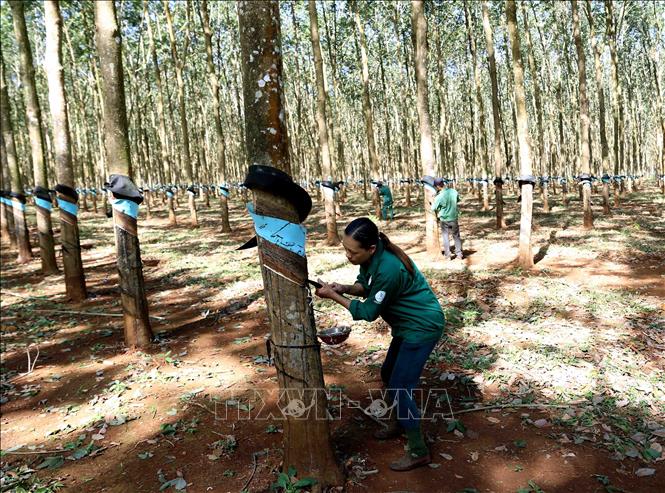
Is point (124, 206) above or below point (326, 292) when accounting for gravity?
above

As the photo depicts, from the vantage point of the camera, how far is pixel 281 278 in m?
2.72

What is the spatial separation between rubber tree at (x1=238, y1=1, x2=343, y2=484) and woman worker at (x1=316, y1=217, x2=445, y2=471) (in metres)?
0.28

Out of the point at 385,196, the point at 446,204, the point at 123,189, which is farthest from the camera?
the point at 385,196

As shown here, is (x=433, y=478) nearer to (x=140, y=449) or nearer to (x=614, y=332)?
(x=140, y=449)

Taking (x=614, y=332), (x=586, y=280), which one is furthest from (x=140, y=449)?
(x=586, y=280)

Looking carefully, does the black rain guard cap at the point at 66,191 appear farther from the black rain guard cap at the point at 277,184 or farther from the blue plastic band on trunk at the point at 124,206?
the black rain guard cap at the point at 277,184

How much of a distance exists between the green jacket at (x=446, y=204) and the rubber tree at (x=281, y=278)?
674 centimetres

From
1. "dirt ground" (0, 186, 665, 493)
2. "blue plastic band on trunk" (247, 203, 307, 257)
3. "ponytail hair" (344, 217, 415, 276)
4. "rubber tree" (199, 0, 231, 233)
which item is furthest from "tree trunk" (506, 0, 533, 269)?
"rubber tree" (199, 0, 231, 233)

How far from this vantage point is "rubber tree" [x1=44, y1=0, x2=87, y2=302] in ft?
23.9

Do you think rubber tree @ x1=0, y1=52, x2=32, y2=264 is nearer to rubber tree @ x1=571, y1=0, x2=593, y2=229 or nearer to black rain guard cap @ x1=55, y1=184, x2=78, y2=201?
black rain guard cap @ x1=55, y1=184, x2=78, y2=201

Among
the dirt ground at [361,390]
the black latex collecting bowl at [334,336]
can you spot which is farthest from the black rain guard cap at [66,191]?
the black latex collecting bowl at [334,336]

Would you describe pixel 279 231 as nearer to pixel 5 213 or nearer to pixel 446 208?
pixel 446 208

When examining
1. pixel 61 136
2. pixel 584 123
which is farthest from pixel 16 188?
pixel 584 123

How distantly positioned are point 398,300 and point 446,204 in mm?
6669
